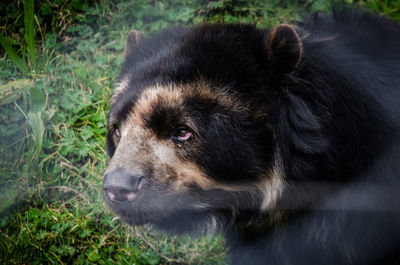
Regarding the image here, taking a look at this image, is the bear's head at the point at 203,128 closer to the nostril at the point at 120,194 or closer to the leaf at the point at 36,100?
the nostril at the point at 120,194

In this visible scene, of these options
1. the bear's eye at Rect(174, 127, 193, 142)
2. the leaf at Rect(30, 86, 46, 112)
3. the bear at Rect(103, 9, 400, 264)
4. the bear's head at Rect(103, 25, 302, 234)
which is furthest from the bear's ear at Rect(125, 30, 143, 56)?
the leaf at Rect(30, 86, 46, 112)

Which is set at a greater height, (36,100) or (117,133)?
(117,133)

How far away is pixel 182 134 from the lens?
7.58ft

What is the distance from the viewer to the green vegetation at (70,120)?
3490mm

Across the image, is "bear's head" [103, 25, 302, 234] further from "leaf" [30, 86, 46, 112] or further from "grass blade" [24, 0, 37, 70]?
"grass blade" [24, 0, 37, 70]

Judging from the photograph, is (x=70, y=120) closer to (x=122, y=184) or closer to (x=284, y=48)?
(x=122, y=184)

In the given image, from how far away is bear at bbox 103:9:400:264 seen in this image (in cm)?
226

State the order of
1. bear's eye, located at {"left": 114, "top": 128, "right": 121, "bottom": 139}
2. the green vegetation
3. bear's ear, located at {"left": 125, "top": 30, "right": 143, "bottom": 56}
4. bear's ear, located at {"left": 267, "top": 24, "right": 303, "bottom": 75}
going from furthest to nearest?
the green vegetation, bear's ear, located at {"left": 125, "top": 30, "right": 143, "bottom": 56}, bear's eye, located at {"left": 114, "top": 128, "right": 121, "bottom": 139}, bear's ear, located at {"left": 267, "top": 24, "right": 303, "bottom": 75}

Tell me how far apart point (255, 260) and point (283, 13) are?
280cm

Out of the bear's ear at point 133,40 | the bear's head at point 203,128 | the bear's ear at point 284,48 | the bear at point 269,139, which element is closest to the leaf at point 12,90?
the bear's ear at point 133,40

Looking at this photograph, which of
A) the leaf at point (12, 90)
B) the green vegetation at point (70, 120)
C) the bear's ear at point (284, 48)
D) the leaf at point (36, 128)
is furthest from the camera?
the leaf at point (12, 90)

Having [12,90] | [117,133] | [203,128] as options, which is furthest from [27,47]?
[203,128]

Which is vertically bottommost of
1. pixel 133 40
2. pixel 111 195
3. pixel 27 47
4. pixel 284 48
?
pixel 27 47

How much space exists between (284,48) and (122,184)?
3.59 feet
